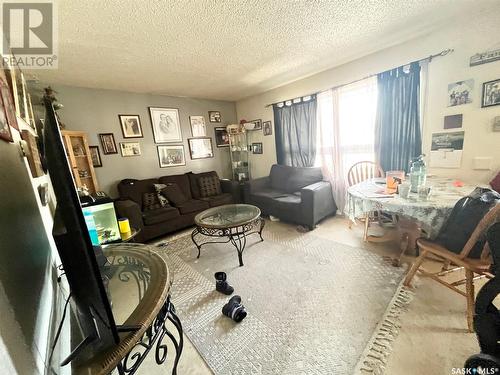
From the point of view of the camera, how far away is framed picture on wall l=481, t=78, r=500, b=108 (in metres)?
1.92

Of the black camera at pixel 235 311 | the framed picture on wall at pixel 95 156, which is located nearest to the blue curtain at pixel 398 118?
the black camera at pixel 235 311

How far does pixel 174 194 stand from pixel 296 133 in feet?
7.75

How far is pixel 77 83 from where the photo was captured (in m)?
2.79

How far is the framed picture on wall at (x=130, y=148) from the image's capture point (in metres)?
3.34

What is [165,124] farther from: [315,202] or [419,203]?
[419,203]

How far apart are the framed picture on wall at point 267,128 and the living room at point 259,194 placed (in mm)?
143

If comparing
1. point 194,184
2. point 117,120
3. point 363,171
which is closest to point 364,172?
point 363,171

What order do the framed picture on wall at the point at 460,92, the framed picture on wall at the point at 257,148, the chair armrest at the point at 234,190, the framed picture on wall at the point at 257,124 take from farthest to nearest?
the framed picture on wall at the point at 257,148 → the framed picture on wall at the point at 257,124 → the chair armrest at the point at 234,190 → the framed picture on wall at the point at 460,92

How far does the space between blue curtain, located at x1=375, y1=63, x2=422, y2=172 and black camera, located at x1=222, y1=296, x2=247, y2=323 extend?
2485mm

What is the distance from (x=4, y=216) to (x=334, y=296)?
1955mm

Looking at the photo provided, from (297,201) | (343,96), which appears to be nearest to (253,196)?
(297,201)

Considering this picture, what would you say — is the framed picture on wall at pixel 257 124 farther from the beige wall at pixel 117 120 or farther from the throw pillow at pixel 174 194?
the throw pillow at pixel 174 194

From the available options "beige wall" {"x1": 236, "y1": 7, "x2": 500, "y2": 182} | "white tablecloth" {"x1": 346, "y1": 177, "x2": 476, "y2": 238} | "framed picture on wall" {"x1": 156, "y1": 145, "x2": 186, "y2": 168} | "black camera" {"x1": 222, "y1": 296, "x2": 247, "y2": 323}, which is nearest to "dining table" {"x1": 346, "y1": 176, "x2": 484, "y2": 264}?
"white tablecloth" {"x1": 346, "y1": 177, "x2": 476, "y2": 238}

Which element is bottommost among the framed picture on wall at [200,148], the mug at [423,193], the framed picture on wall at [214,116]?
the mug at [423,193]
